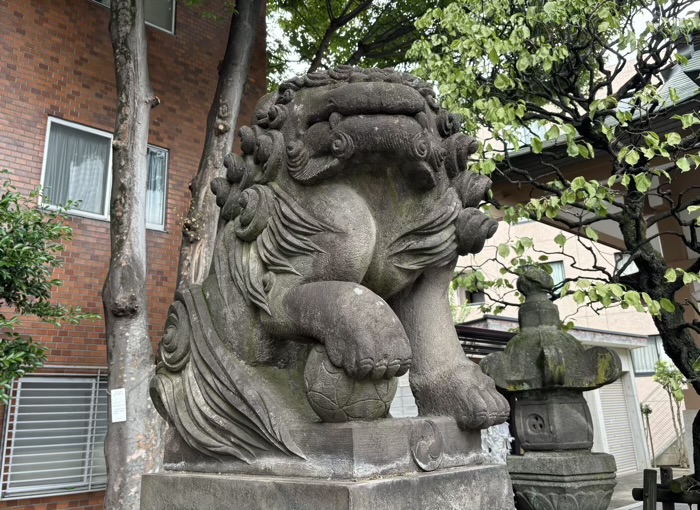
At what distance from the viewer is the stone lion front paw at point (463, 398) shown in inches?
83.7

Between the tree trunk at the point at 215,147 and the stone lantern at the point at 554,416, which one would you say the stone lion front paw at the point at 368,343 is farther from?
the tree trunk at the point at 215,147

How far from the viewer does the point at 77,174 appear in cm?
780

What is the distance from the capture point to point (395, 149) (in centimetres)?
214

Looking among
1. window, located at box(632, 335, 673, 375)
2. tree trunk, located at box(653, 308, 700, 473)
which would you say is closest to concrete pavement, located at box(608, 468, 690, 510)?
window, located at box(632, 335, 673, 375)

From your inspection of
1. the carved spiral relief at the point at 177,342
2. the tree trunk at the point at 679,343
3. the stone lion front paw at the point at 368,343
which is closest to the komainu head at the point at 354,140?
the carved spiral relief at the point at 177,342

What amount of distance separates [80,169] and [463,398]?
709cm

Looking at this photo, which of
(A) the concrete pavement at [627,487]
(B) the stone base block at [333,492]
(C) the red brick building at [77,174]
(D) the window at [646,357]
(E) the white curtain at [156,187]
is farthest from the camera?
(D) the window at [646,357]

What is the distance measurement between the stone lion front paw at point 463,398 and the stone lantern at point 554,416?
1556mm

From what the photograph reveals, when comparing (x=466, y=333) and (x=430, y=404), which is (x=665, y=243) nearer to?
(x=466, y=333)

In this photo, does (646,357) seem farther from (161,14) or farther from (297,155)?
(297,155)

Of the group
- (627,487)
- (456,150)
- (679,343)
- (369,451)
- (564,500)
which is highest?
(456,150)

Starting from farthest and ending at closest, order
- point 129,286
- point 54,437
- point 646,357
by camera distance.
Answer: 1. point 646,357
2. point 54,437
3. point 129,286

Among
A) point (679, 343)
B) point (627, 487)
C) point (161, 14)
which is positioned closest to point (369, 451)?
point (679, 343)

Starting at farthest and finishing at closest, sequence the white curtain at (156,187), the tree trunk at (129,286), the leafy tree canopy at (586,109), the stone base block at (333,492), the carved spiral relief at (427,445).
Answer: the white curtain at (156,187) → the tree trunk at (129,286) → the leafy tree canopy at (586,109) → the carved spiral relief at (427,445) → the stone base block at (333,492)
